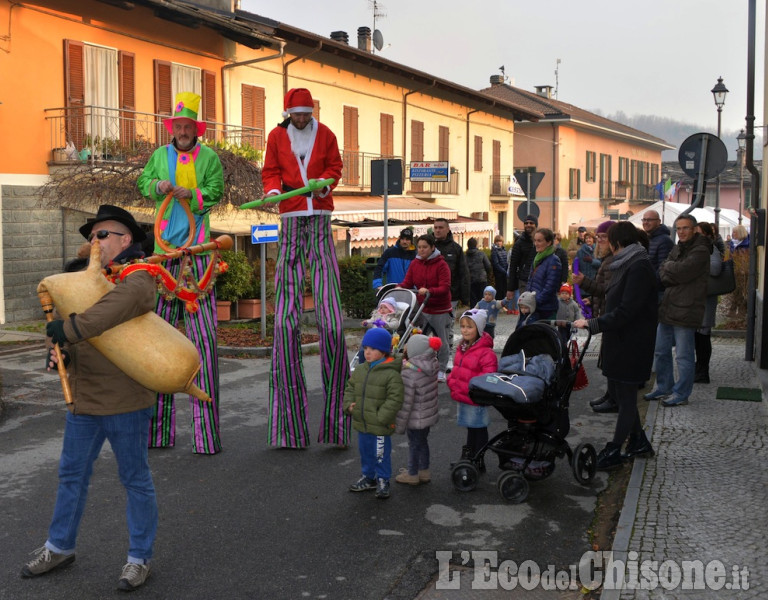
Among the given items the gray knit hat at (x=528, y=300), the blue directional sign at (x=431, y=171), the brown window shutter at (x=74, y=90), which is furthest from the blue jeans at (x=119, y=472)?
the brown window shutter at (x=74, y=90)

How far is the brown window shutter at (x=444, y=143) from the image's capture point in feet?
115

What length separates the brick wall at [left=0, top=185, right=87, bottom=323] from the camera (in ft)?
54.2

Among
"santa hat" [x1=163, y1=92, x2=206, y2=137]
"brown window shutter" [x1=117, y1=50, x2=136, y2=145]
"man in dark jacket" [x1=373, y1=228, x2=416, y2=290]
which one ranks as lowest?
"man in dark jacket" [x1=373, y1=228, x2=416, y2=290]

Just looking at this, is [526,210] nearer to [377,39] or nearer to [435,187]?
[435,187]

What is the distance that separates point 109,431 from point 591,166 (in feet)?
168

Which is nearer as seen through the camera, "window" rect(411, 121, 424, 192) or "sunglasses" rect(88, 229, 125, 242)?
"sunglasses" rect(88, 229, 125, 242)

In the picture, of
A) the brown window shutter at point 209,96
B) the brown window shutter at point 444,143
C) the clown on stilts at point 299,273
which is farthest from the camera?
the brown window shutter at point 444,143

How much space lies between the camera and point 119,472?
476cm

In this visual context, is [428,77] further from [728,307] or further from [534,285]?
[534,285]

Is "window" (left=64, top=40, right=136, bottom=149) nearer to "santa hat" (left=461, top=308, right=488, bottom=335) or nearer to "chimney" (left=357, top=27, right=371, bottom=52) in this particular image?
"santa hat" (left=461, top=308, right=488, bottom=335)

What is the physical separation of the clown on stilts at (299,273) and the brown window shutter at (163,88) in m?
14.0

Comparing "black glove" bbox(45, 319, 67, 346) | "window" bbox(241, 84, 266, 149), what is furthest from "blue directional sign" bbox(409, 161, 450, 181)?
"black glove" bbox(45, 319, 67, 346)

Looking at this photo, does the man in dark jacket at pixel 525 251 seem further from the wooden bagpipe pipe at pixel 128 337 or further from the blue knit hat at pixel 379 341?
the wooden bagpipe pipe at pixel 128 337

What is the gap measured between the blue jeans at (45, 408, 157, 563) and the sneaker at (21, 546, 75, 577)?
3 centimetres
